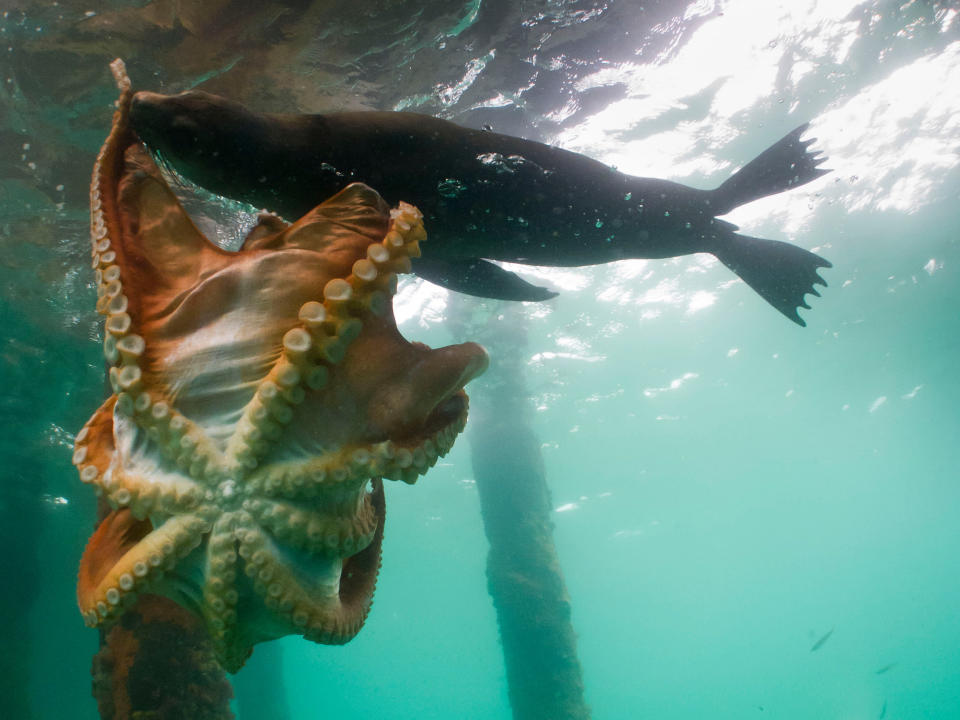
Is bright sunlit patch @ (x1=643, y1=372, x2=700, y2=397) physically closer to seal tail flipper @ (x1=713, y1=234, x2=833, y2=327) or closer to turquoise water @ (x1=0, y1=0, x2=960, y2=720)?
turquoise water @ (x1=0, y1=0, x2=960, y2=720)

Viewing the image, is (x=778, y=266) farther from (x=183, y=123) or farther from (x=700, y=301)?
(x=700, y=301)

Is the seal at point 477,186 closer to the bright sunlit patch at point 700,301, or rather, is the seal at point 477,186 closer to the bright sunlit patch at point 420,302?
the bright sunlit patch at point 420,302

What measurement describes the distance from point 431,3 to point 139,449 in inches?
251

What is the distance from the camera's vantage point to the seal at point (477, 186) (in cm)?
256

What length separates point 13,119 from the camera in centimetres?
702

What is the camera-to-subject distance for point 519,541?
14.7 m

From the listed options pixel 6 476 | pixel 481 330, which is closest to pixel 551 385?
pixel 481 330

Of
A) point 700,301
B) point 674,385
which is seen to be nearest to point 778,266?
point 700,301

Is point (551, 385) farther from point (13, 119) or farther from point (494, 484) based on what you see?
point (13, 119)

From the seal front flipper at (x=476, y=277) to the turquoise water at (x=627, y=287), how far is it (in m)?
4.31

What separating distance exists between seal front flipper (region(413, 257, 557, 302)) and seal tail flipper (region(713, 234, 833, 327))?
1.91 metres

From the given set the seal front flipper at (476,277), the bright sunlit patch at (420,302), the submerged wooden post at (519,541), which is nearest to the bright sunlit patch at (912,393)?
the submerged wooden post at (519,541)

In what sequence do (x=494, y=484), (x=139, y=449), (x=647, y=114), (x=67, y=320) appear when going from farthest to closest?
(x=494, y=484), (x=67, y=320), (x=647, y=114), (x=139, y=449)

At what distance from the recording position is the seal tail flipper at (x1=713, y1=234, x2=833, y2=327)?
4582 millimetres
